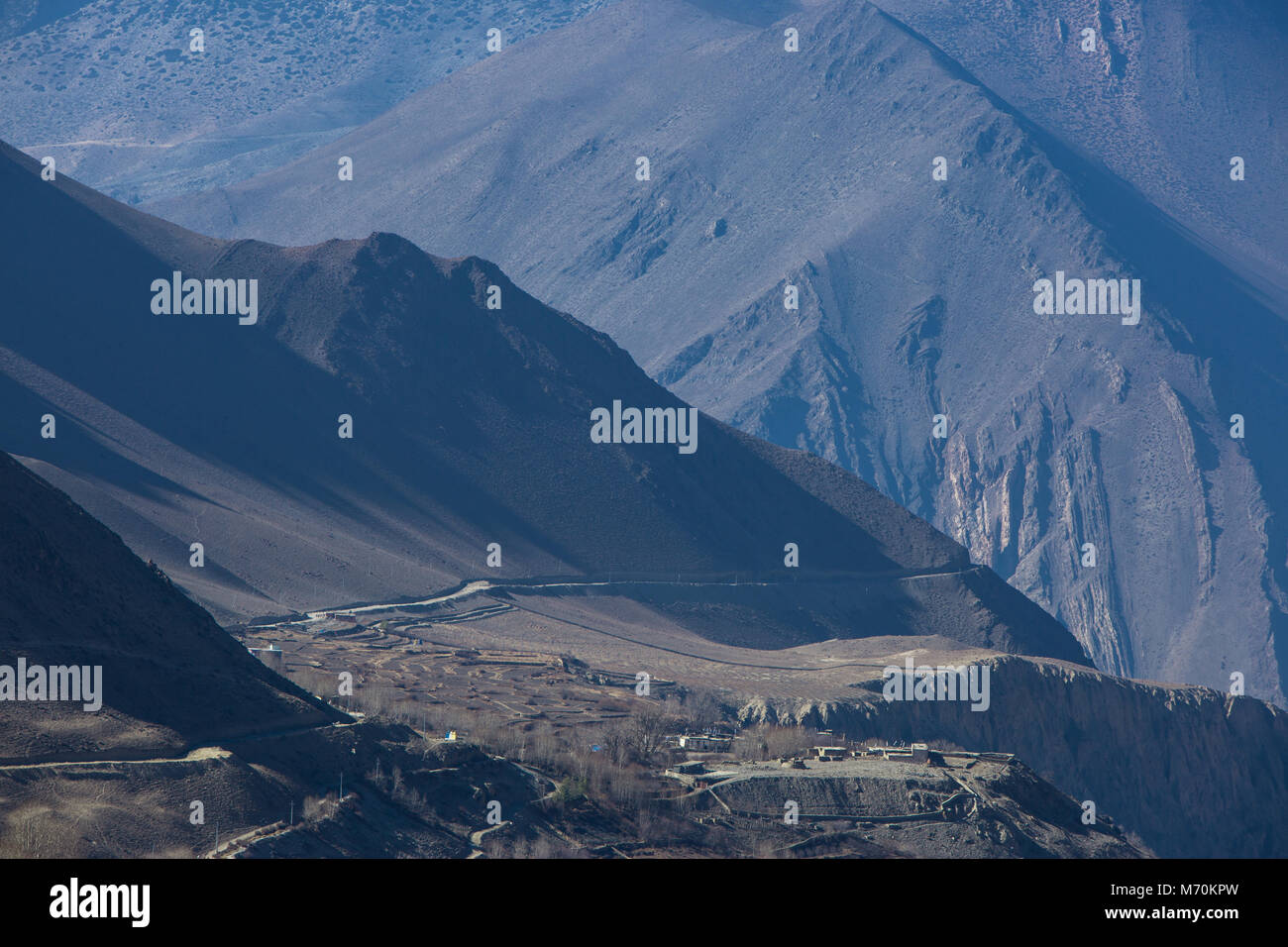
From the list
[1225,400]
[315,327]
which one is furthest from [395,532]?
[1225,400]

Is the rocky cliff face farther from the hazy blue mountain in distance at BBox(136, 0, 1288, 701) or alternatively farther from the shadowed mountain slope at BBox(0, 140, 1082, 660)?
the hazy blue mountain in distance at BBox(136, 0, 1288, 701)

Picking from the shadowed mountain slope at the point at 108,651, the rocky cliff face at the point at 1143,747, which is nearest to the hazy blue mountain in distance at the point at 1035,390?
the rocky cliff face at the point at 1143,747

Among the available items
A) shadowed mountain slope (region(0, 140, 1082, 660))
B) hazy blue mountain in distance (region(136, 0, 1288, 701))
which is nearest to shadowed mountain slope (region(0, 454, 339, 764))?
shadowed mountain slope (region(0, 140, 1082, 660))

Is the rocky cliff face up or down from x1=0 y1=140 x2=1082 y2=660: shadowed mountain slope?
down

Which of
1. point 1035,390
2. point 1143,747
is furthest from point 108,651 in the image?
point 1035,390

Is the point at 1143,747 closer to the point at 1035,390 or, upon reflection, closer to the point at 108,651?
the point at 108,651
